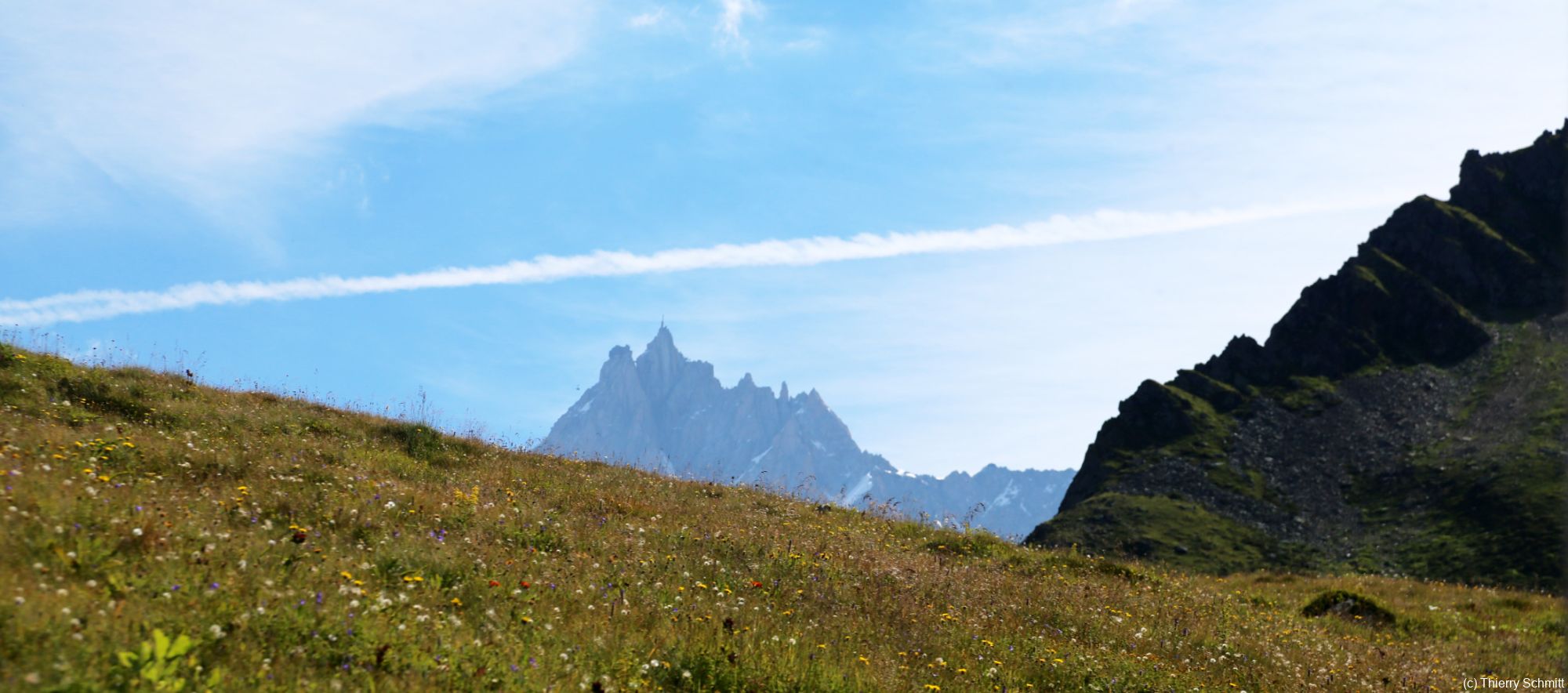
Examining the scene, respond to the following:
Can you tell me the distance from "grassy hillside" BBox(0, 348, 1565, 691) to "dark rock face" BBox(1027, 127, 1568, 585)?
54848 millimetres

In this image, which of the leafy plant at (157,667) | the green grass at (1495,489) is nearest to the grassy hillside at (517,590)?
the leafy plant at (157,667)

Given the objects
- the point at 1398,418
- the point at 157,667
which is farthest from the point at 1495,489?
the point at 157,667

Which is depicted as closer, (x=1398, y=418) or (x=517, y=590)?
(x=517, y=590)

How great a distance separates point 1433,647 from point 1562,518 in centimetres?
8732

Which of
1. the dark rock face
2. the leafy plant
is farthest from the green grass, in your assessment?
the leafy plant

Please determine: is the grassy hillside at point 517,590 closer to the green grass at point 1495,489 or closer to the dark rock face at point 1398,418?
the dark rock face at point 1398,418

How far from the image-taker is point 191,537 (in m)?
7.91

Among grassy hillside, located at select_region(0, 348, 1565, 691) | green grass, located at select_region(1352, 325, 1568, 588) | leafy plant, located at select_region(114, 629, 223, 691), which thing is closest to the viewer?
leafy plant, located at select_region(114, 629, 223, 691)

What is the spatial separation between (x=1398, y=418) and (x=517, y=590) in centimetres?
14144

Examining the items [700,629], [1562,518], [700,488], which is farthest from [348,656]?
[1562,518]

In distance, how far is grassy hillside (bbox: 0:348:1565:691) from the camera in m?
6.46

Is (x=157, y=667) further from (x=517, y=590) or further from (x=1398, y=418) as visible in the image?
(x=1398, y=418)

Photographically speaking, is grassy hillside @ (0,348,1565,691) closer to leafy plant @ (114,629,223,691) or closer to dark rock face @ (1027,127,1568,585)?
leafy plant @ (114,629,223,691)

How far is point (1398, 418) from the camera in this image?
12038 centimetres
